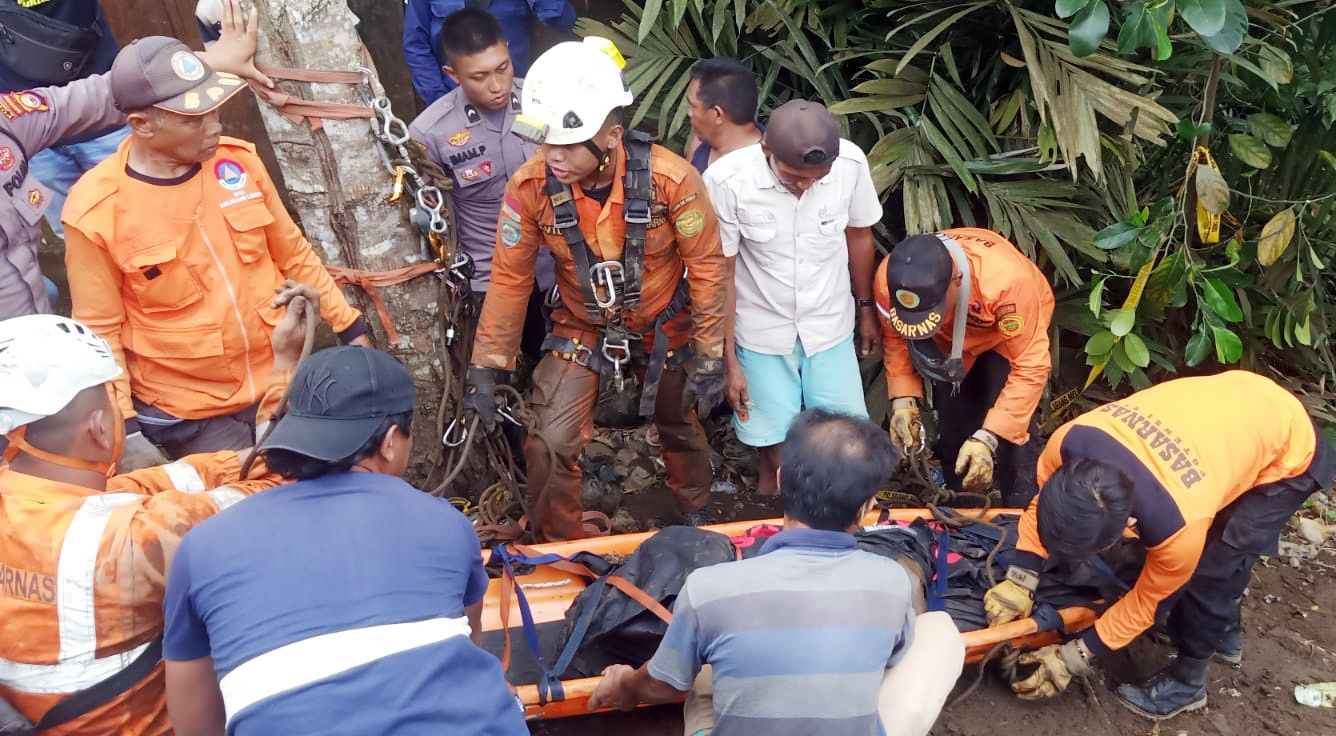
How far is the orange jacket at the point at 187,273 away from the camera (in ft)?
8.75

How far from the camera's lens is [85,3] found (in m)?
3.46

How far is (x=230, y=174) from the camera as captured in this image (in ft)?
9.39

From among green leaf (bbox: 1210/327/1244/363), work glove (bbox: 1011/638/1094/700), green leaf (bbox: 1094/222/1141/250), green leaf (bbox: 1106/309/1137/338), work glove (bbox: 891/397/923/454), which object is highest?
green leaf (bbox: 1094/222/1141/250)

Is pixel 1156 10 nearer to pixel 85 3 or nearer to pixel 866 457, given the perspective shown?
pixel 866 457

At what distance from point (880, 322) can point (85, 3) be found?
312 centimetres

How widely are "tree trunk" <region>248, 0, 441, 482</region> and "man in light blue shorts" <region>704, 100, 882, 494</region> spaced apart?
1099mm

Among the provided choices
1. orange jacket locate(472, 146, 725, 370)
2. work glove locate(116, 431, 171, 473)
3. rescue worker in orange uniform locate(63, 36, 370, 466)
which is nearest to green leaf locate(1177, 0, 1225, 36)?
orange jacket locate(472, 146, 725, 370)

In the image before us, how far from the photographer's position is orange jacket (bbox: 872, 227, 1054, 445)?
3.33 metres

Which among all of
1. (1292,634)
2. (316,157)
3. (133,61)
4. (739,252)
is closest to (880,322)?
(739,252)

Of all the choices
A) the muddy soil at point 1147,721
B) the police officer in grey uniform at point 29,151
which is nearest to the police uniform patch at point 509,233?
the police officer in grey uniform at point 29,151

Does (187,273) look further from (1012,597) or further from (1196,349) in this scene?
(1196,349)

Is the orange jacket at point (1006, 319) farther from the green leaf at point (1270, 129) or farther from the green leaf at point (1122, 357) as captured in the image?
the green leaf at point (1270, 129)

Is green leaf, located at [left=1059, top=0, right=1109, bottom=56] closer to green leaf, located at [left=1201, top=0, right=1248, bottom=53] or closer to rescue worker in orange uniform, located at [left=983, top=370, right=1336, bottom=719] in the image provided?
green leaf, located at [left=1201, top=0, right=1248, bottom=53]

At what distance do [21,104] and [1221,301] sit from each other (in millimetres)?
3877
